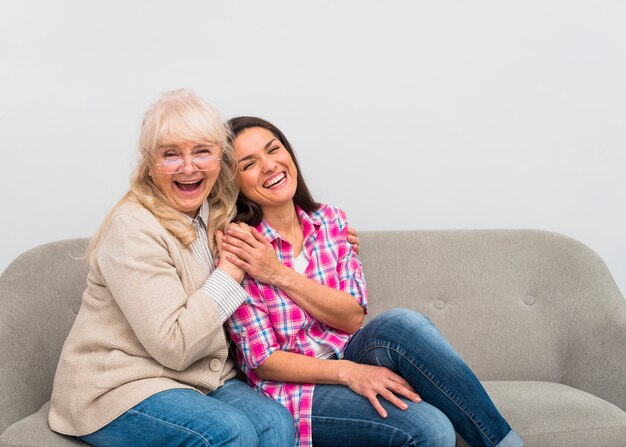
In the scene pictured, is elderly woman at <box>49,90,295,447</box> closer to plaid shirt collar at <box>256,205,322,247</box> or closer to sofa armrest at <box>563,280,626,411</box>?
plaid shirt collar at <box>256,205,322,247</box>

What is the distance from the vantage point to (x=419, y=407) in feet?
5.63

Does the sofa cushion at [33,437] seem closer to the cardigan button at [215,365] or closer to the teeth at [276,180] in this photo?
the cardigan button at [215,365]

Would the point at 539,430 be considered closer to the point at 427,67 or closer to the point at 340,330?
the point at 340,330

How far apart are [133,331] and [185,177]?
1.26 feet

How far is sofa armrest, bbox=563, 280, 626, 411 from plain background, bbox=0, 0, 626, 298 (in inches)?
20.2

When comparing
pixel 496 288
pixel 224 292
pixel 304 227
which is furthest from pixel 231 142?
pixel 496 288

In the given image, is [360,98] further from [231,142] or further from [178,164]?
[178,164]

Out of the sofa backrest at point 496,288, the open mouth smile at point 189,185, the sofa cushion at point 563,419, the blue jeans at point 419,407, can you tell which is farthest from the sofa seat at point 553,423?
the open mouth smile at point 189,185

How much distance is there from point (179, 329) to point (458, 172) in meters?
1.34

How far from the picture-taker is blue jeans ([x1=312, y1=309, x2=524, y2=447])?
1.68 metres

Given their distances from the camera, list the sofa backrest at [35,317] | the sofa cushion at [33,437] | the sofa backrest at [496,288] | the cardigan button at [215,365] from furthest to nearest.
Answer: the sofa backrest at [496,288], the sofa backrest at [35,317], the cardigan button at [215,365], the sofa cushion at [33,437]

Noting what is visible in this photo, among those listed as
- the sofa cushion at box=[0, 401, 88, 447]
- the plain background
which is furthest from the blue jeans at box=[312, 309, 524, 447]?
the plain background

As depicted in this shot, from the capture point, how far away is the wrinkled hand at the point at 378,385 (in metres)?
1.72

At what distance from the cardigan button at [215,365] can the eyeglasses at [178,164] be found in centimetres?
46
